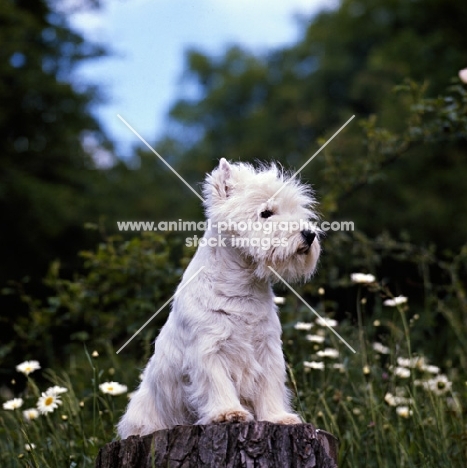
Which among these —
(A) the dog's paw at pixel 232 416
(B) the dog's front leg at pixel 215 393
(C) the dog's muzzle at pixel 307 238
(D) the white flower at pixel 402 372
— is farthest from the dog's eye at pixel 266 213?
(D) the white flower at pixel 402 372

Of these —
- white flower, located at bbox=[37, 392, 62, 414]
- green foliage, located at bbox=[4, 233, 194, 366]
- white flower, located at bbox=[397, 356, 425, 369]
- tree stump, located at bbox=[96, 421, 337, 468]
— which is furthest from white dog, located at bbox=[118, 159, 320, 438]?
green foliage, located at bbox=[4, 233, 194, 366]

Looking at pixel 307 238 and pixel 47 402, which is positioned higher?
pixel 307 238

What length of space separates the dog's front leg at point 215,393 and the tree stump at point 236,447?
106 mm

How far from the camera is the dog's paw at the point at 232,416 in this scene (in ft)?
12.9

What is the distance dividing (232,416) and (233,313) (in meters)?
0.56

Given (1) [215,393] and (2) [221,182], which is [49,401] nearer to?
(1) [215,393]

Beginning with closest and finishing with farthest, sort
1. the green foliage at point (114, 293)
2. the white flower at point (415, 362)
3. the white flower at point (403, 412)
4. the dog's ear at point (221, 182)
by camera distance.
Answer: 1. the dog's ear at point (221, 182)
2. the white flower at point (403, 412)
3. the white flower at point (415, 362)
4. the green foliage at point (114, 293)

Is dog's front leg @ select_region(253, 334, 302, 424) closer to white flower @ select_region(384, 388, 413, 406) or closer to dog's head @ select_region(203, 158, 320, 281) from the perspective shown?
dog's head @ select_region(203, 158, 320, 281)

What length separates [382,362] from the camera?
24.1 ft

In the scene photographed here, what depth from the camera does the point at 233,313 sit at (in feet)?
13.7

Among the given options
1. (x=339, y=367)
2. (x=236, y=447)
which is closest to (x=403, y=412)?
(x=339, y=367)

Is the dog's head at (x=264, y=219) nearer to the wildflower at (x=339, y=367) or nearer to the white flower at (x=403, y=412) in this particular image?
the wildflower at (x=339, y=367)

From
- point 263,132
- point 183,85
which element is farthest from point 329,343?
point 183,85

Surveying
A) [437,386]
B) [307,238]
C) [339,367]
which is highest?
[307,238]
